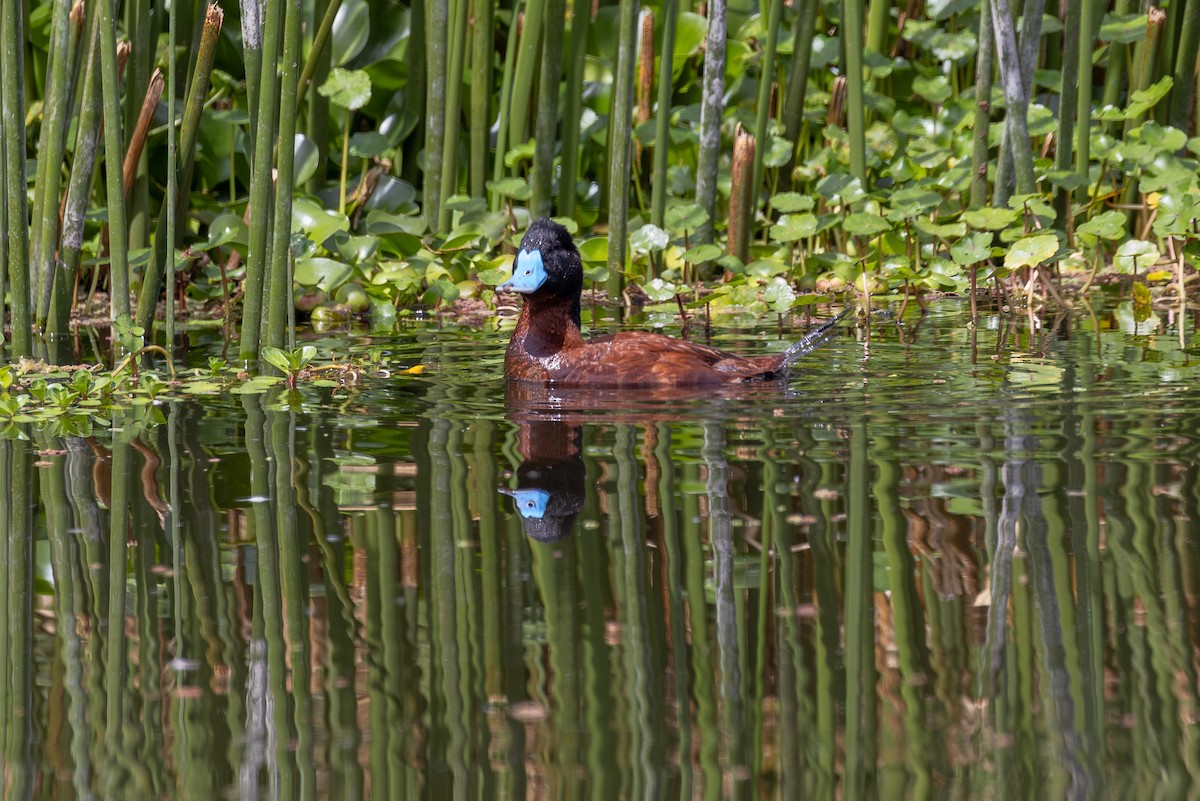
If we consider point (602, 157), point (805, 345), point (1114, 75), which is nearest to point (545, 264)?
point (805, 345)

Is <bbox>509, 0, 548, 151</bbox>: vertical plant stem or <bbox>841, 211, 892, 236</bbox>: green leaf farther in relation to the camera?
<bbox>509, 0, 548, 151</bbox>: vertical plant stem

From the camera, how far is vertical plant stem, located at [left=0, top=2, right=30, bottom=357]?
4914 millimetres

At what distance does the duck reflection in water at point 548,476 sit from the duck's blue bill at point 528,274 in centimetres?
89

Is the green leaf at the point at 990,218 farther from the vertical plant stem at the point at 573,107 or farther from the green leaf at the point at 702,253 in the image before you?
the vertical plant stem at the point at 573,107

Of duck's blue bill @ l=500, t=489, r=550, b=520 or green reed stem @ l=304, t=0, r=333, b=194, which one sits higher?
green reed stem @ l=304, t=0, r=333, b=194

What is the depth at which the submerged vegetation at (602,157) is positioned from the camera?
553 centimetres

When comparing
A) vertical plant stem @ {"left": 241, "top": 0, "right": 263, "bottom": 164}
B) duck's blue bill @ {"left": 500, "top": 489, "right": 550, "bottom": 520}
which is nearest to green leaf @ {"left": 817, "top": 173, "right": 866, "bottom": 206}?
vertical plant stem @ {"left": 241, "top": 0, "right": 263, "bottom": 164}

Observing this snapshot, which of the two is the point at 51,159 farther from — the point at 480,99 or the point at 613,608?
the point at 613,608

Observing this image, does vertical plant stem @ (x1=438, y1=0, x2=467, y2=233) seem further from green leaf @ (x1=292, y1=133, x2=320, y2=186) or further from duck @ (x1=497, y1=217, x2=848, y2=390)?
duck @ (x1=497, y1=217, x2=848, y2=390)

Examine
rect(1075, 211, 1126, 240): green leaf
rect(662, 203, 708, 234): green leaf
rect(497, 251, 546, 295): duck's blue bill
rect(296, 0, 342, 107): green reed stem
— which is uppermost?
rect(296, 0, 342, 107): green reed stem

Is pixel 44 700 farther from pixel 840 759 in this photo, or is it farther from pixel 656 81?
pixel 656 81

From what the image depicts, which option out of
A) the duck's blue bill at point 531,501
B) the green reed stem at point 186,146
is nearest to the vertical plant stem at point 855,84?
the green reed stem at point 186,146

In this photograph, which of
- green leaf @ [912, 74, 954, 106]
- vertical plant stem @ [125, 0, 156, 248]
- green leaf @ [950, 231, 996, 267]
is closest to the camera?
green leaf @ [950, 231, 996, 267]

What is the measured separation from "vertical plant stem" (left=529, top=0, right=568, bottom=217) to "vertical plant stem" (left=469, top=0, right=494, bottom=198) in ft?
0.83
